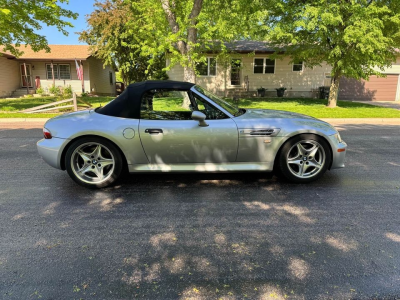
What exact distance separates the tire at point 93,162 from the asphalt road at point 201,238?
0.18 meters

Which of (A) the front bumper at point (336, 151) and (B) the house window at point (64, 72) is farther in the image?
(B) the house window at point (64, 72)

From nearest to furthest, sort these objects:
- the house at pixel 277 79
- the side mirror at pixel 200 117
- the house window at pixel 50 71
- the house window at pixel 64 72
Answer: the side mirror at pixel 200 117
the house at pixel 277 79
the house window at pixel 50 71
the house window at pixel 64 72

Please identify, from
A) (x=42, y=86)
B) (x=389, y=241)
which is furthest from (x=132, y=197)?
(x=42, y=86)

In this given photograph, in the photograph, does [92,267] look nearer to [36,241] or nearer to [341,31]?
[36,241]

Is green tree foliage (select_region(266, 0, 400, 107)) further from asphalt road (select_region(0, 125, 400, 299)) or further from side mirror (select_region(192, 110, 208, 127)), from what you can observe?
side mirror (select_region(192, 110, 208, 127))

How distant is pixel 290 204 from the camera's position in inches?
142

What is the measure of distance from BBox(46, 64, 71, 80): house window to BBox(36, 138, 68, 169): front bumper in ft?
82.2

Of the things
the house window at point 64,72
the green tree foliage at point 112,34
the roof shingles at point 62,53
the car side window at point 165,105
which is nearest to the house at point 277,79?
the green tree foliage at point 112,34

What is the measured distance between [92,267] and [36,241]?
31.3 inches

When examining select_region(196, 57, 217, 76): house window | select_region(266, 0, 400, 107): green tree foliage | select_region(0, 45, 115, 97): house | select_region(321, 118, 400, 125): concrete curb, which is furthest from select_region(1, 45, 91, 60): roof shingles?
select_region(321, 118, 400, 125): concrete curb

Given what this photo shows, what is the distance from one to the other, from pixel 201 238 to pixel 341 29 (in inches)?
578

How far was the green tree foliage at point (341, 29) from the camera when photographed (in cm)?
1222

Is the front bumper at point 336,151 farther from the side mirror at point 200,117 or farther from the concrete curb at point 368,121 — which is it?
the concrete curb at point 368,121

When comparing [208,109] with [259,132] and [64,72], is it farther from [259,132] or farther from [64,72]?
[64,72]
